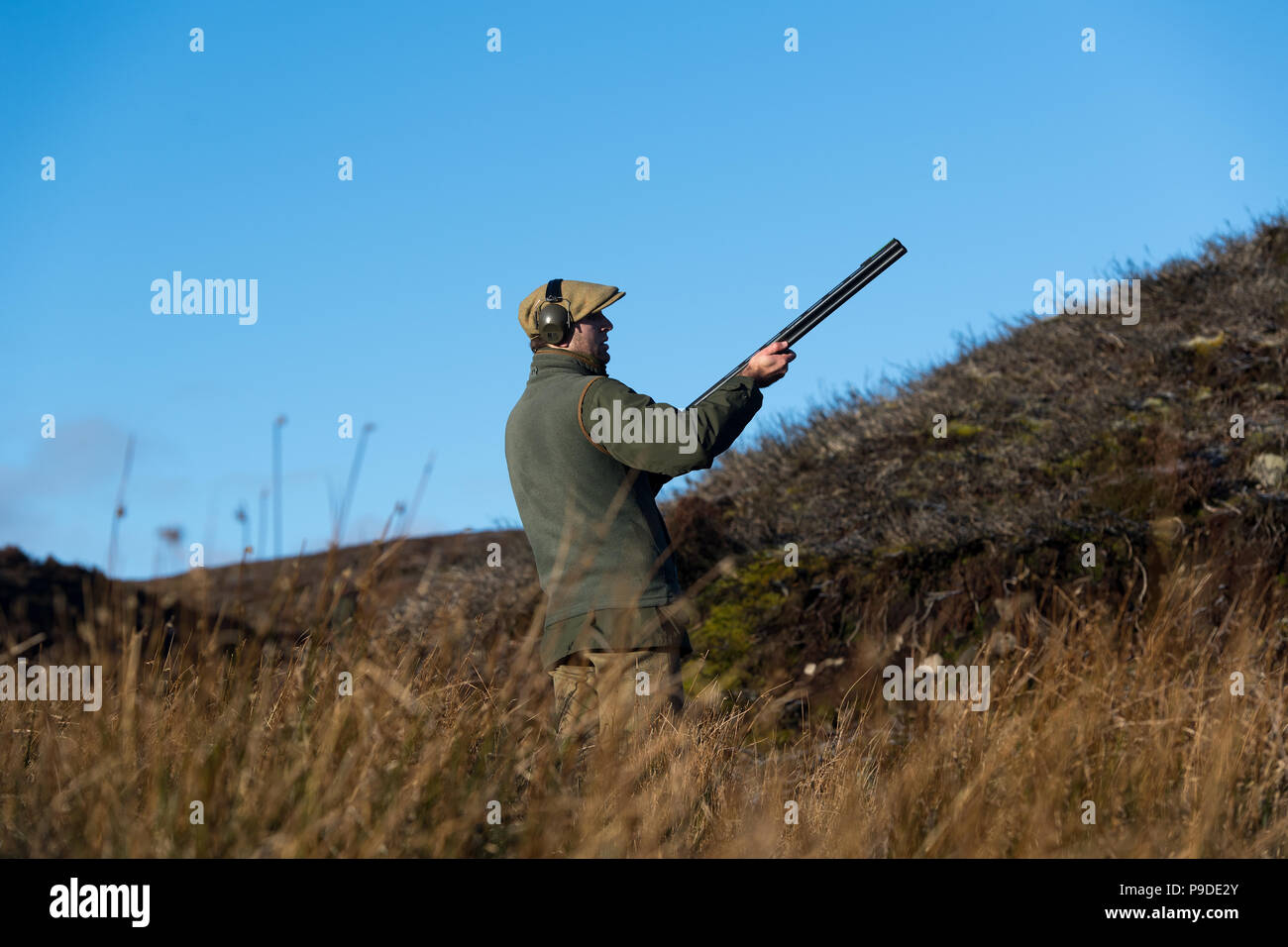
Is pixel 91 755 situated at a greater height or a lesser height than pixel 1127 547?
lesser

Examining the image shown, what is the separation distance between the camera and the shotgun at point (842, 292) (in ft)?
19.2

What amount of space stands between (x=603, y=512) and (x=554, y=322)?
37.5 inches

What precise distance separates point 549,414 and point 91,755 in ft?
7.17

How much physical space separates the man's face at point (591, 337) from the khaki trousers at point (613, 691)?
143 centimetres

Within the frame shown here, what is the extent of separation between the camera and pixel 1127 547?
931 centimetres

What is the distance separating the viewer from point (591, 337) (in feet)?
16.6

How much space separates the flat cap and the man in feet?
0.12

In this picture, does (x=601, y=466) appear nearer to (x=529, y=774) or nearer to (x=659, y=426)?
(x=659, y=426)

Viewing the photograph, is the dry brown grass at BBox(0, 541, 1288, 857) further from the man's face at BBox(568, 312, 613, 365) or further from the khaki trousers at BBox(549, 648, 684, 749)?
the man's face at BBox(568, 312, 613, 365)
